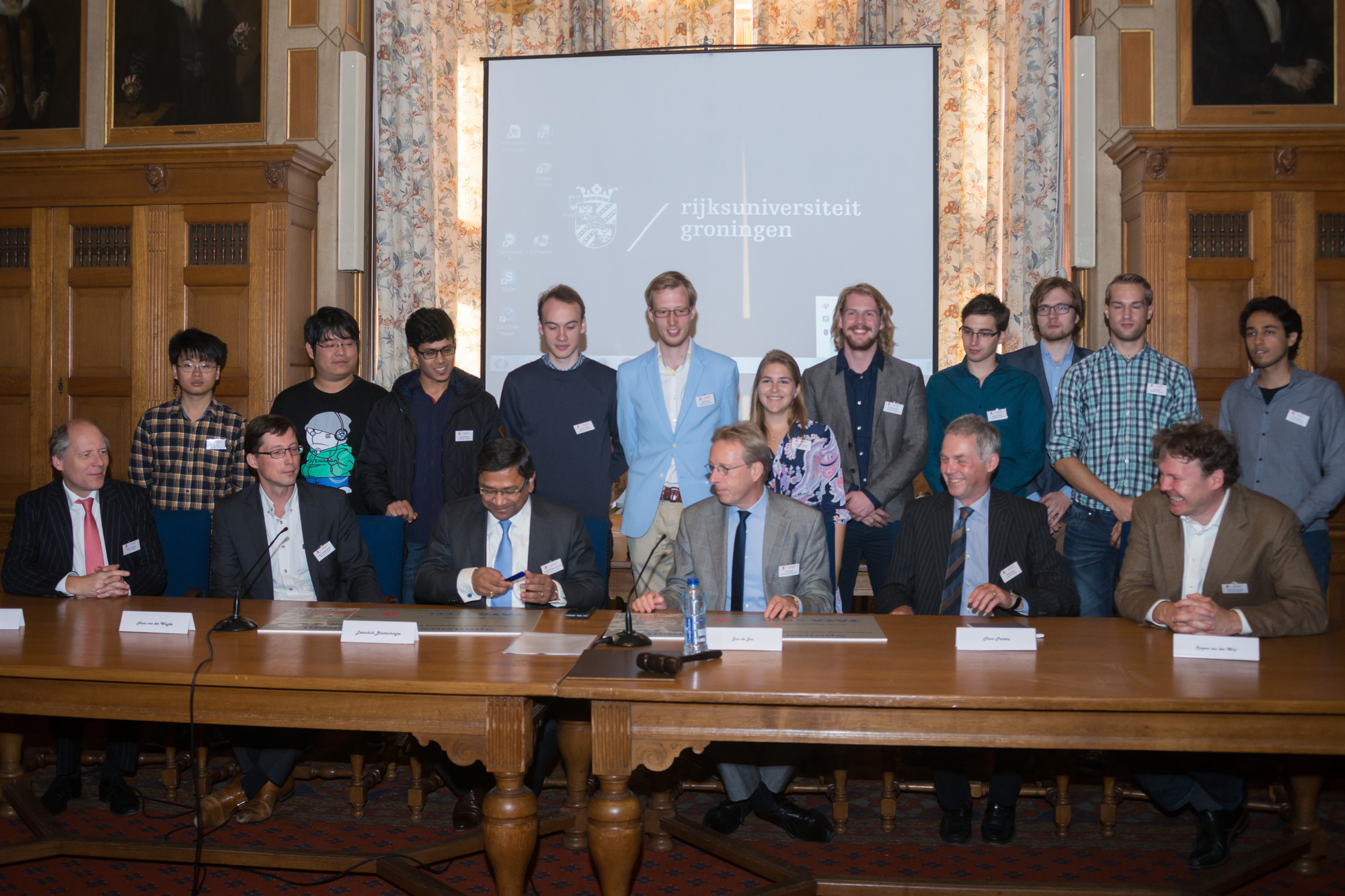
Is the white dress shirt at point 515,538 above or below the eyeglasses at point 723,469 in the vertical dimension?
below

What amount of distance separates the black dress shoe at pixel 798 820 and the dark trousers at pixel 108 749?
6.73 feet

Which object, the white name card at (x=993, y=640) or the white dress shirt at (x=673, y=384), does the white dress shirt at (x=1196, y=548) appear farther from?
the white dress shirt at (x=673, y=384)

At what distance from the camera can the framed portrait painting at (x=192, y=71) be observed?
5.96m

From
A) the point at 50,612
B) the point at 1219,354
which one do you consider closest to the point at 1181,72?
the point at 1219,354

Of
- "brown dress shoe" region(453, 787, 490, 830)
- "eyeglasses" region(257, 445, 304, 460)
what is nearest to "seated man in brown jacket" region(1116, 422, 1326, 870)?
"brown dress shoe" region(453, 787, 490, 830)

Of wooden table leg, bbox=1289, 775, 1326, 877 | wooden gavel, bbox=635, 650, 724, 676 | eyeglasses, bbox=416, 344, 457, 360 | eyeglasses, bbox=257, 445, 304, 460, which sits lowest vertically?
wooden table leg, bbox=1289, 775, 1326, 877

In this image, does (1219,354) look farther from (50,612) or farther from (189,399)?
(50,612)

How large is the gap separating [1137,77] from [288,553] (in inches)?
196

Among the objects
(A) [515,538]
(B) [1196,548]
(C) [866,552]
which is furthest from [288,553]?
(B) [1196,548]

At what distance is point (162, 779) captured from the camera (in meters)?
3.52

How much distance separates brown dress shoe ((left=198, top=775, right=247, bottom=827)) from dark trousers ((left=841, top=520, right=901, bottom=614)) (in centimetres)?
217

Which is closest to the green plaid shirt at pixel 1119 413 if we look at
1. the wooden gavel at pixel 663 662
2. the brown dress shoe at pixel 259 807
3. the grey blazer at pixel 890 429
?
the grey blazer at pixel 890 429

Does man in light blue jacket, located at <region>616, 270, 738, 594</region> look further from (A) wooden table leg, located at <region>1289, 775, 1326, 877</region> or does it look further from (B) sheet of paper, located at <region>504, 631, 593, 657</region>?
(A) wooden table leg, located at <region>1289, 775, 1326, 877</region>

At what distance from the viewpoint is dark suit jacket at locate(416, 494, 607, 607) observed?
3.25 meters
